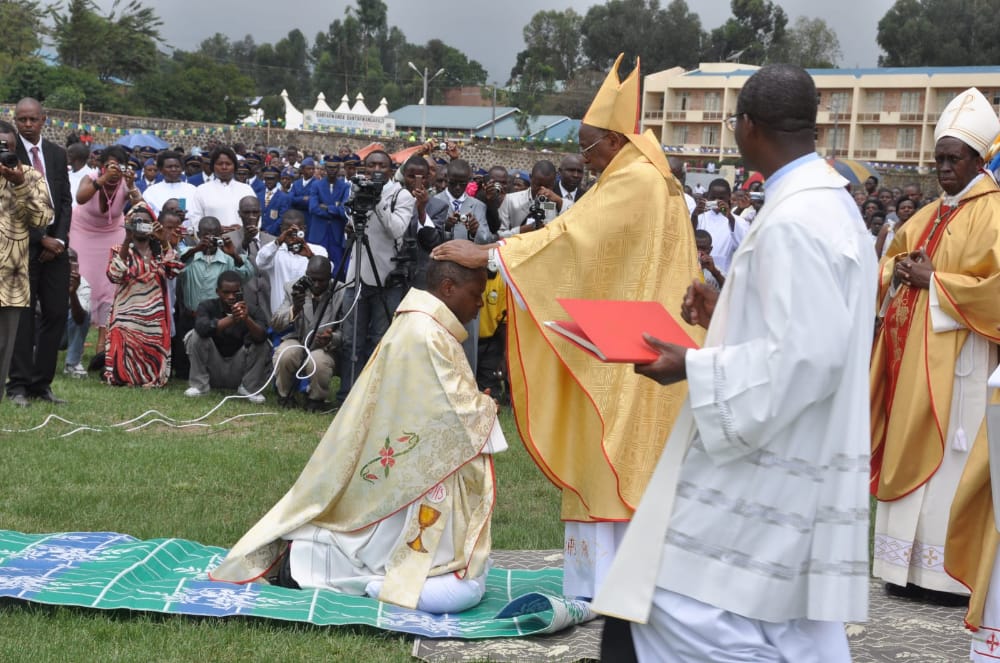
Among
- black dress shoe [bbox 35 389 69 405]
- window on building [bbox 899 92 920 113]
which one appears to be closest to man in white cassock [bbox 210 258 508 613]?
black dress shoe [bbox 35 389 69 405]

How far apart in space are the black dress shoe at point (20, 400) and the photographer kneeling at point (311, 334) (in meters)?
2.05

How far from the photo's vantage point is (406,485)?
5199 mm

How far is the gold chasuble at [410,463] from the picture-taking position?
5.21 metres

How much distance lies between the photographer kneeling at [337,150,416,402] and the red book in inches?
259

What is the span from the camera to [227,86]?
206ft

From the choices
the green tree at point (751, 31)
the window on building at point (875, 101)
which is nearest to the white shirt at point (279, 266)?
the window on building at point (875, 101)

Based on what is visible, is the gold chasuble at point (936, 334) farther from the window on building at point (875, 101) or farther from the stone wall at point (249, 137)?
the window on building at point (875, 101)

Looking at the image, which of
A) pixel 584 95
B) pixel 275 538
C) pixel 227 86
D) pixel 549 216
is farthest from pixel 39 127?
pixel 584 95

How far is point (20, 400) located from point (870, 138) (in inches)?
2656

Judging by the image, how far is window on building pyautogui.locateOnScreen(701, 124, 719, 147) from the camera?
7288 centimetres

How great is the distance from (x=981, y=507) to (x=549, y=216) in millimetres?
5213

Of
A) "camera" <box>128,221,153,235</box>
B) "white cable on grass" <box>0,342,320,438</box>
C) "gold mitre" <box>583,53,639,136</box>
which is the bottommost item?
"white cable on grass" <box>0,342,320,438</box>

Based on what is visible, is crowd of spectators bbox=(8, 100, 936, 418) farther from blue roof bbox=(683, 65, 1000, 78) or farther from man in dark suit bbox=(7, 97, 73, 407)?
blue roof bbox=(683, 65, 1000, 78)

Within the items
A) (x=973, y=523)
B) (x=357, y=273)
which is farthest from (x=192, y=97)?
(x=973, y=523)
